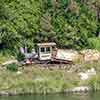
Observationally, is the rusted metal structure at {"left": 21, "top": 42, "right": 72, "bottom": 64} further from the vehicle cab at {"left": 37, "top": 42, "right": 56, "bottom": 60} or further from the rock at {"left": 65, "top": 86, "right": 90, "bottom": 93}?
the rock at {"left": 65, "top": 86, "right": 90, "bottom": 93}

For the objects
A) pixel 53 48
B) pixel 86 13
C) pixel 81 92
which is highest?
pixel 86 13

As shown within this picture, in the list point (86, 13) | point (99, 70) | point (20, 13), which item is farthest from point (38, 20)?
point (99, 70)

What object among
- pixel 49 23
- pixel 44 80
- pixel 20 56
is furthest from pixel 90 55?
pixel 44 80

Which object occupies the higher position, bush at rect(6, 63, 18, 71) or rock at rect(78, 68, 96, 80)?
bush at rect(6, 63, 18, 71)

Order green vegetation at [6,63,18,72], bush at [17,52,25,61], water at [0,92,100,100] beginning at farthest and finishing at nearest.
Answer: bush at [17,52,25,61], green vegetation at [6,63,18,72], water at [0,92,100,100]

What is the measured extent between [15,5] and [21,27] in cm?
172

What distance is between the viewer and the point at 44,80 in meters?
28.5

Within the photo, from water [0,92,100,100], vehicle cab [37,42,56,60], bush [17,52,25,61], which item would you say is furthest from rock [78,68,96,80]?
bush [17,52,25,61]

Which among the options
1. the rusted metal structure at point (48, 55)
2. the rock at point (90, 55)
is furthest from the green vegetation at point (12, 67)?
the rock at point (90, 55)

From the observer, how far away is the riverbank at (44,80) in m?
27.9

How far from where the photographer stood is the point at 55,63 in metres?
31.8

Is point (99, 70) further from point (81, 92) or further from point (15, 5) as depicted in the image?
point (15, 5)

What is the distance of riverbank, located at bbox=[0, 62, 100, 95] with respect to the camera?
91.7 feet

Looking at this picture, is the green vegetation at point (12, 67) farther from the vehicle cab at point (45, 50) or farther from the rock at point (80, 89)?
the rock at point (80, 89)
